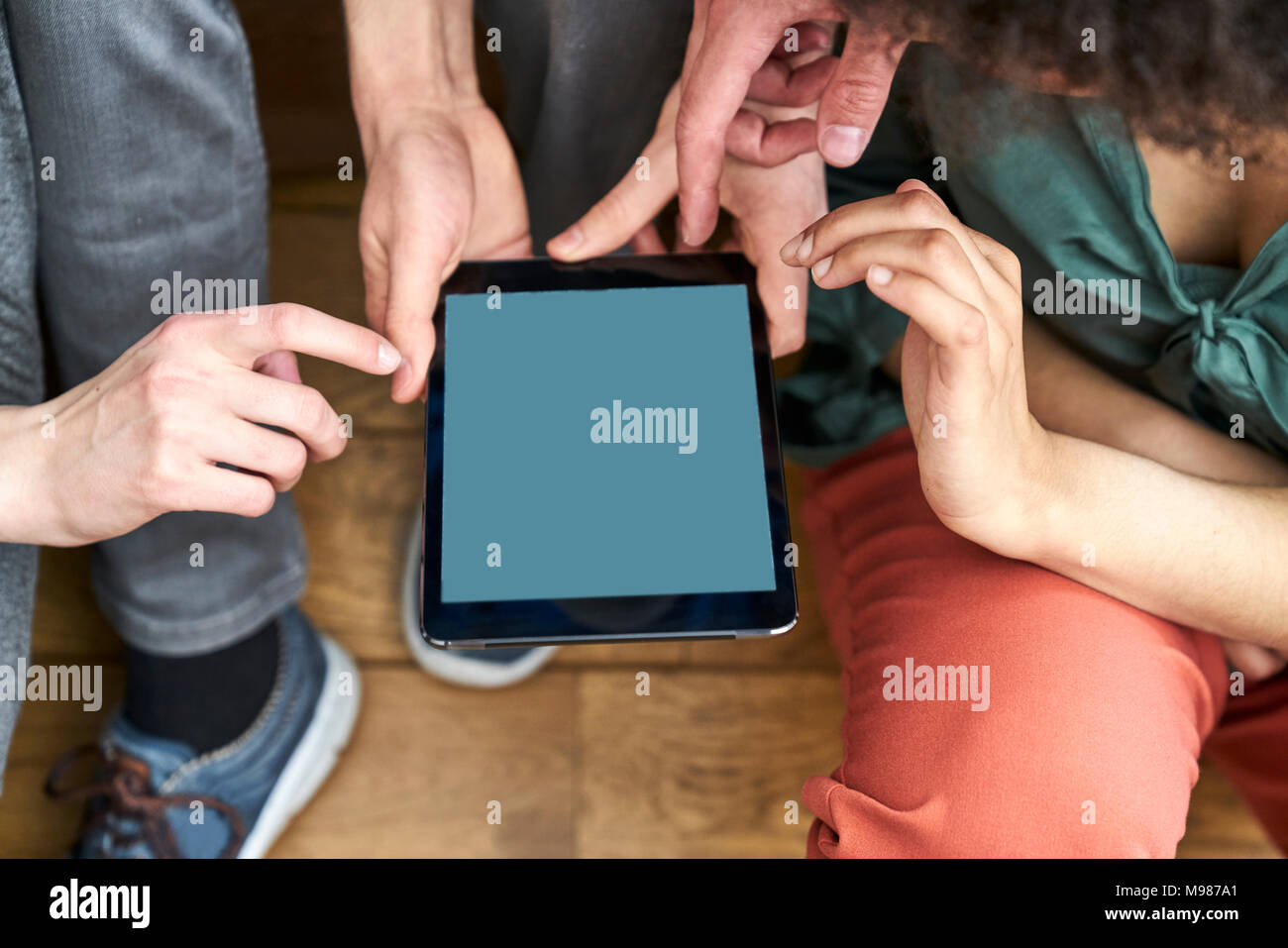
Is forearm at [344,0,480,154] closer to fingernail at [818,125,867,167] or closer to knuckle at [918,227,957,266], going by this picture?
fingernail at [818,125,867,167]

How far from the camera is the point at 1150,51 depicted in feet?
1.29

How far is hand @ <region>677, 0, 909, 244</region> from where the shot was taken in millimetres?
556

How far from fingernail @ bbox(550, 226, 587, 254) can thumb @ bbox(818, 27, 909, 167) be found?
0.17m

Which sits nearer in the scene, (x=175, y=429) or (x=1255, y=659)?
(x=175, y=429)

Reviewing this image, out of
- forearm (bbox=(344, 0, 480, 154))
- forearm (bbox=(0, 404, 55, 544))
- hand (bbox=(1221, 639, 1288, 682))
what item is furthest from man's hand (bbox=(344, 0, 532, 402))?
hand (bbox=(1221, 639, 1288, 682))

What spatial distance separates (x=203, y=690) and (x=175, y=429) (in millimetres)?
403

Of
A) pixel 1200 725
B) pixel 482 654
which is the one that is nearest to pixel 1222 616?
pixel 1200 725

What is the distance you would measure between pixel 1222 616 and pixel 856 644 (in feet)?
0.74

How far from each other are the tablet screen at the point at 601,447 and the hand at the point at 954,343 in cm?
10

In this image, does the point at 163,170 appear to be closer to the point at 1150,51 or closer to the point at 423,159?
the point at 423,159

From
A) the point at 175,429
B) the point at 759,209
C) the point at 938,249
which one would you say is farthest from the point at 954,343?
the point at 175,429
